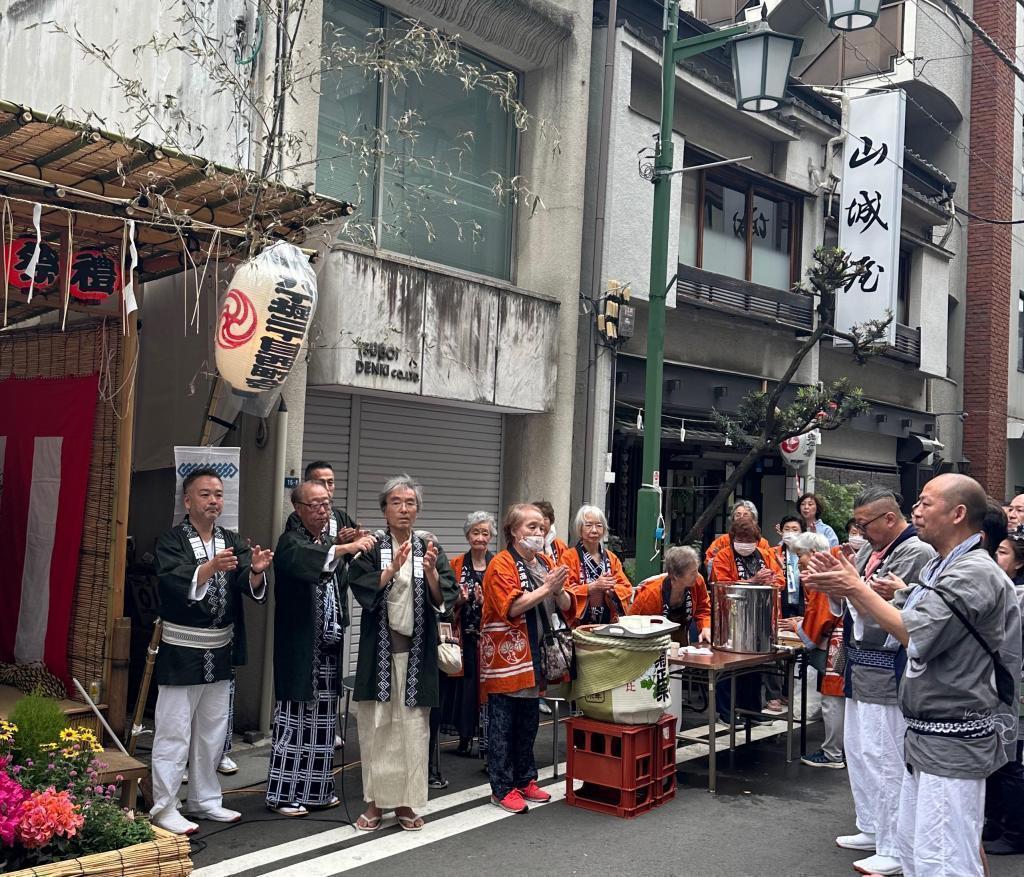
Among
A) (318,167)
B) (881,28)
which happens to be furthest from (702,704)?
(881,28)

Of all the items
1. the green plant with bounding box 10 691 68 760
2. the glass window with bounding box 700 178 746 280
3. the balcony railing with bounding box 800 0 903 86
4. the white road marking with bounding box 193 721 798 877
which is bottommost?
the white road marking with bounding box 193 721 798 877

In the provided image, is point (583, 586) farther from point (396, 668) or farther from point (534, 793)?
point (396, 668)

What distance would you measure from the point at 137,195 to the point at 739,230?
11.4 meters

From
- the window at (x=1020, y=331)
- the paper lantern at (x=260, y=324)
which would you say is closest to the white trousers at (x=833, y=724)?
the paper lantern at (x=260, y=324)

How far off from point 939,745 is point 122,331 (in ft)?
17.7

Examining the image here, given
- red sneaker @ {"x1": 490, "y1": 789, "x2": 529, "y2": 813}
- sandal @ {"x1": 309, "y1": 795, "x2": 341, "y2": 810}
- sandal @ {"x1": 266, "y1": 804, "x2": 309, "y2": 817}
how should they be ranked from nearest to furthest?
sandal @ {"x1": 266, "y1": 804, "x2": 309, "y2": 817}
sandal @ {"x1": 309, "y1": 795, "x2": 341, "y2": 810}
red sneaker @ {"x1": 490, "y1": 789, "x2": 529, "y2": 813}

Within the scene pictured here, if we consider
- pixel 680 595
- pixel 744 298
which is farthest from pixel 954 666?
pixel 744 298

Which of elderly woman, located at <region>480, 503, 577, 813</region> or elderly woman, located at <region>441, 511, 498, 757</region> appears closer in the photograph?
elderly woman, located at <region>480, 503, 577, 813</region>

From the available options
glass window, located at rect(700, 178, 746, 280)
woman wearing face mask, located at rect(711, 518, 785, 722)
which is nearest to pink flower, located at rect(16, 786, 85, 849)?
woman wearing face mask, located at rect(711, 518, 785, 722)

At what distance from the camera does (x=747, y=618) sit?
7762 millimetres

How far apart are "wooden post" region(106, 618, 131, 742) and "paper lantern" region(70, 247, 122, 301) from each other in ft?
7.00

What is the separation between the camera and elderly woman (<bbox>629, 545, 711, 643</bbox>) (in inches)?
321

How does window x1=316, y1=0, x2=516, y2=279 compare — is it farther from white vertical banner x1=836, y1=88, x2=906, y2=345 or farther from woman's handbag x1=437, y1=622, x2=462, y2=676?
white vertical banner x1=836, y1=88, x2=906, y2=345

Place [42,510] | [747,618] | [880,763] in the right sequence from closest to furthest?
[880,763] → [42,510] → [747,618]
